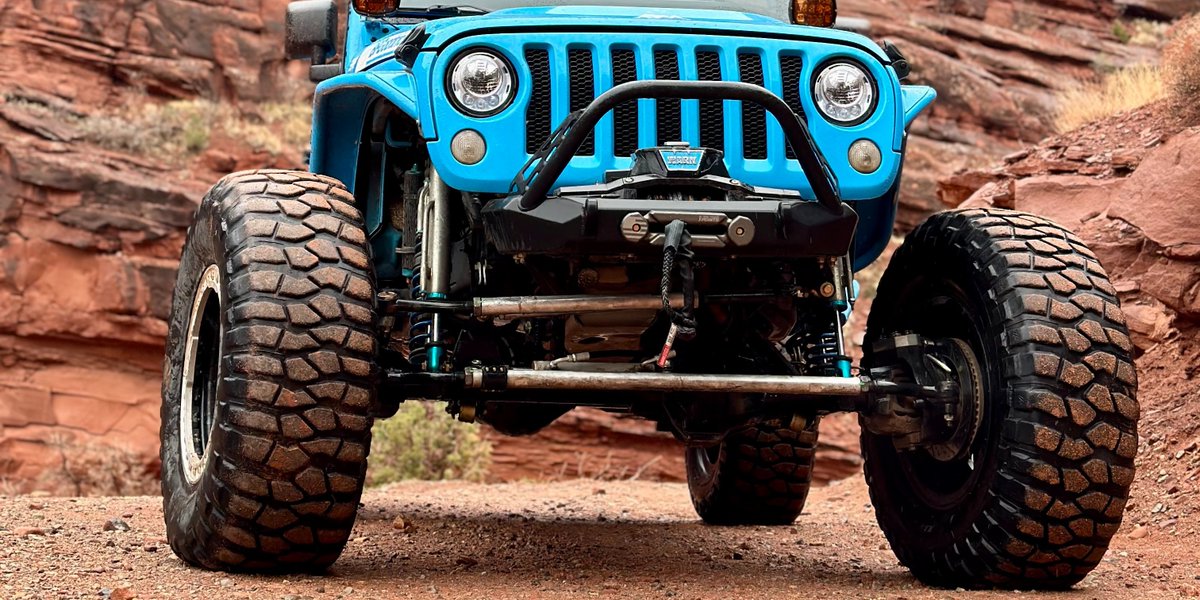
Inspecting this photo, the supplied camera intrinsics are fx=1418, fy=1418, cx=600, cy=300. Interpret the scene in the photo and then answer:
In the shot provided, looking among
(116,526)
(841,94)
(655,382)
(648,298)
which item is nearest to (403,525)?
(116,526)

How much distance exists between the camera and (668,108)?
187 inches

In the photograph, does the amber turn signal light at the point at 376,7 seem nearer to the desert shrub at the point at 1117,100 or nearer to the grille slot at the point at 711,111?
the grille slot at the point at 711,111

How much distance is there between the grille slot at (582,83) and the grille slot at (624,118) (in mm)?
77

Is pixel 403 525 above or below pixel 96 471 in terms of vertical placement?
above

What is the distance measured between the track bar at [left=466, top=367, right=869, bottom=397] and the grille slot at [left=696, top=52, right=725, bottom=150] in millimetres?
781

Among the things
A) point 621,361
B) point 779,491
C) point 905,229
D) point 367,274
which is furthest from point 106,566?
point 905,229

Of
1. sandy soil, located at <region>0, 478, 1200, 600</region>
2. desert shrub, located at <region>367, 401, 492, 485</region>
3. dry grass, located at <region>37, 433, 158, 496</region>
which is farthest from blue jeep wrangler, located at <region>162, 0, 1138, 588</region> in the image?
dry grass, located at <region>37, 433, 158, 496</region>

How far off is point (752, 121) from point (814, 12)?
1592 mm

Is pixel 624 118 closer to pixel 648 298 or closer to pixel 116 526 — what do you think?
pixel 648 298

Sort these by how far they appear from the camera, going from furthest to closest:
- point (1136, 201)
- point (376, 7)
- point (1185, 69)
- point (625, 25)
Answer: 1. point (1185, 69)
2. point (1136, 201)
3. point (376, 7)
4. point (625, 25)

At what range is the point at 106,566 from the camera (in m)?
4.90

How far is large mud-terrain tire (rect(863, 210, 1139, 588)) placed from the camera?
14.9ft

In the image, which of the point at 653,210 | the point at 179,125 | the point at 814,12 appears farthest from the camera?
the point at 179,125

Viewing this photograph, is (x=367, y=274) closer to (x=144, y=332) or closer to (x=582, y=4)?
(x=582, y=4)
